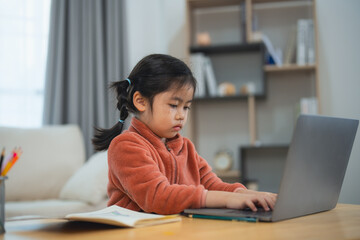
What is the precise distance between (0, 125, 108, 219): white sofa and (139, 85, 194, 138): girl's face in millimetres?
1290

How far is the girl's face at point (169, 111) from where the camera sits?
Answer: 1.18 metres

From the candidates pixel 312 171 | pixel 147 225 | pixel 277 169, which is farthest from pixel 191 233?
pixel 277 169

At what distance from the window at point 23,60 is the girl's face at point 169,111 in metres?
2.44

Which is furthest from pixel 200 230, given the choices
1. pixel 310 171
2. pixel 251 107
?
pixel 251 107

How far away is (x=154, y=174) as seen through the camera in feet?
3.17

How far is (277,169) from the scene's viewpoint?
127 inches

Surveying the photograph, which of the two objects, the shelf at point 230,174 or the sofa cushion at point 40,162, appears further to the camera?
the shelf at point 230,174

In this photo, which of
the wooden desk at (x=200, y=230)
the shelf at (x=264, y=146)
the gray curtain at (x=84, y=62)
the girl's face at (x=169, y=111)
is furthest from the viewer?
the gray curtain at (x=84, y=62)

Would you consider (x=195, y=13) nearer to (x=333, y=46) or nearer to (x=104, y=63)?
(x=104, y=63)

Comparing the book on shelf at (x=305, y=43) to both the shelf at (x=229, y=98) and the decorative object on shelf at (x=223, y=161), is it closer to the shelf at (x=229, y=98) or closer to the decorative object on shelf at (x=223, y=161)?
the shelf at (x=229, y=98)

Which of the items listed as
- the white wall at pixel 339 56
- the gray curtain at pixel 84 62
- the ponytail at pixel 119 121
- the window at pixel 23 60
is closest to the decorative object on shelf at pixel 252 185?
the white wall at pixel 339 56

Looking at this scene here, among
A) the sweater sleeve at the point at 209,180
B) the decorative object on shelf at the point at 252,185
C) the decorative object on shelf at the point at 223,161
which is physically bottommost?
the decorative object on shelf at the point at 252,185

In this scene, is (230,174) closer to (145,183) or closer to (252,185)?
(252,185)

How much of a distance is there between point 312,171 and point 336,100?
2471 mm
